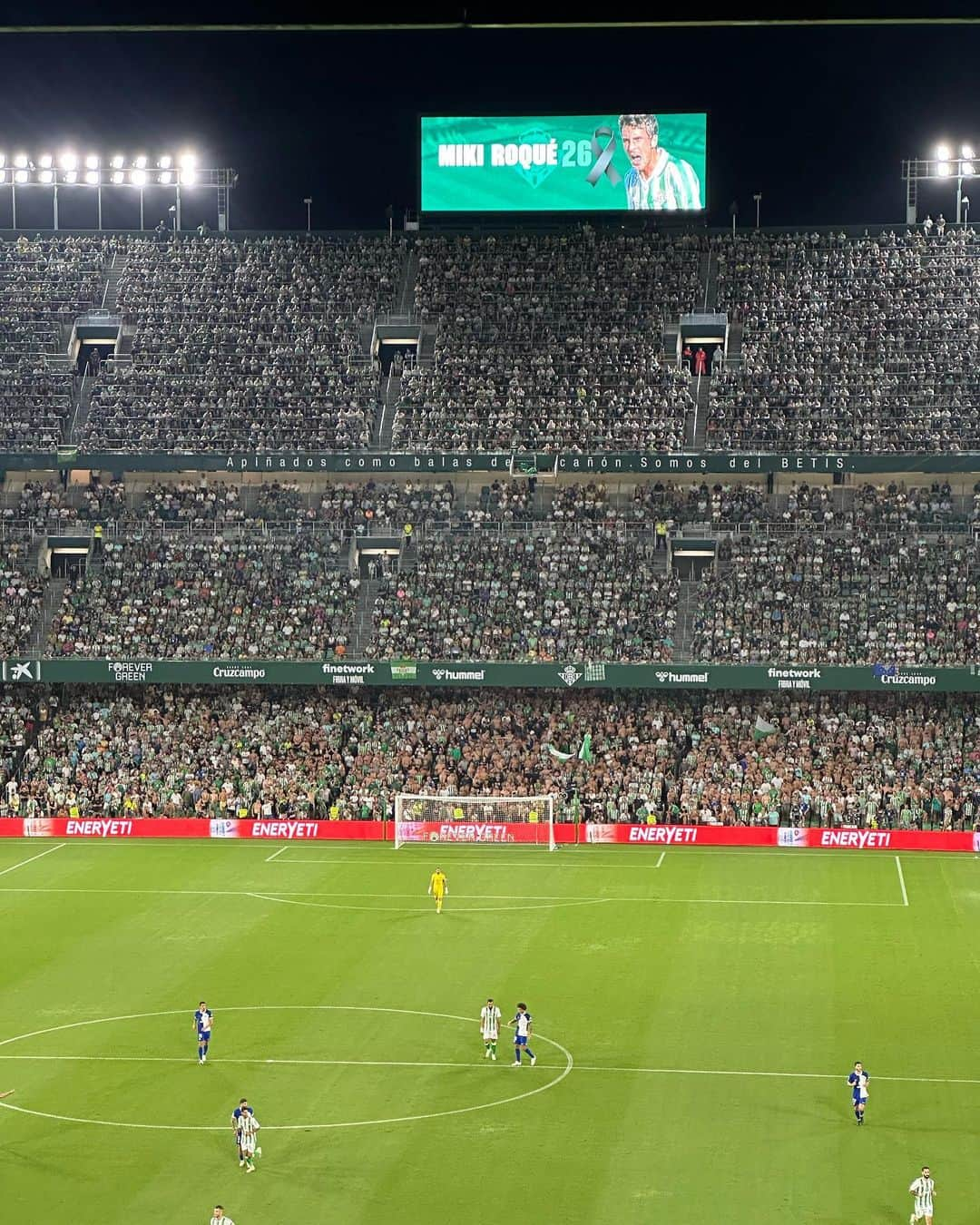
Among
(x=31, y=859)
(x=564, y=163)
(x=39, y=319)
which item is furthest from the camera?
(x=564, y=163)

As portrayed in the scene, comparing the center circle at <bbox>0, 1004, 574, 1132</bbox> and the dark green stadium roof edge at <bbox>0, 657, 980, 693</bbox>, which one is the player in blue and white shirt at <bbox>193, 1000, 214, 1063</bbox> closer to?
the center circle at <bbox>0, 1004, 574, 1132</bbox>

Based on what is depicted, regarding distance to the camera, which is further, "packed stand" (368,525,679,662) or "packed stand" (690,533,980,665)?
"packed stand" (368,525,679,662)

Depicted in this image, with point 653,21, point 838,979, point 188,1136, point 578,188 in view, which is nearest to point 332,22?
point 653,21

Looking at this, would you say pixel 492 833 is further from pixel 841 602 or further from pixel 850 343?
pixel 850 343

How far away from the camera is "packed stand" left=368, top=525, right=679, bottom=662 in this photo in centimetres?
5997

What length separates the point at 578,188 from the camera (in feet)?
238

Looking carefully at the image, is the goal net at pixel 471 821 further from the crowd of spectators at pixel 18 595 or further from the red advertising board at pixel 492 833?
the crowd of spectators at pixel 18 595

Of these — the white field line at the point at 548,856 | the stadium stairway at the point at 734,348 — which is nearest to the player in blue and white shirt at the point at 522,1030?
the white field line at the point at 548,856

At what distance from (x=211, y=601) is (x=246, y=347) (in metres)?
13.1

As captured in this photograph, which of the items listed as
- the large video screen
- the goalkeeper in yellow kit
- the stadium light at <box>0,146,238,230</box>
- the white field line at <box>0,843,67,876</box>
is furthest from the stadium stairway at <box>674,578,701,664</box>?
the stadium light at <box>0,146,238,230</box>

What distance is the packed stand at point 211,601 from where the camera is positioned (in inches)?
2403

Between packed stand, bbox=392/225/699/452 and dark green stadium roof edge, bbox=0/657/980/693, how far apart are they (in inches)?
425

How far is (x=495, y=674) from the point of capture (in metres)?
58.8

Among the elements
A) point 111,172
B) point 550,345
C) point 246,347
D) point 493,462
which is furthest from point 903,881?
point 111,172
